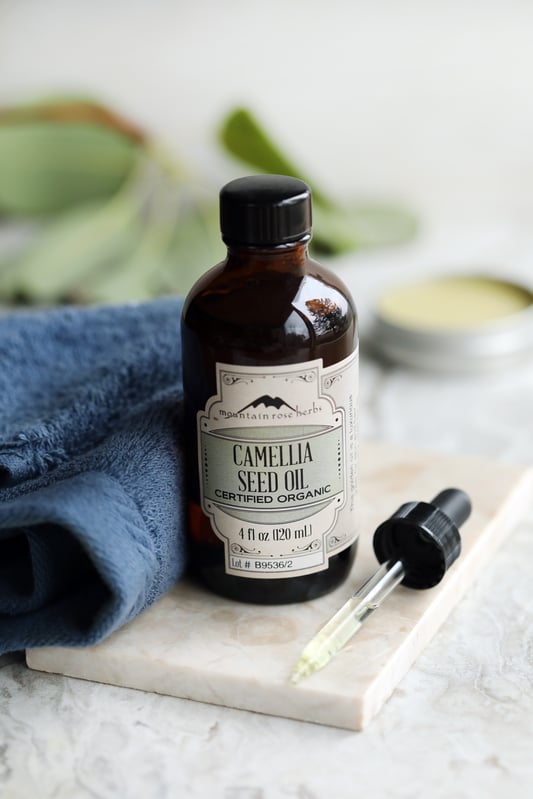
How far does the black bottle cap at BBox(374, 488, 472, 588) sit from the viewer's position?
1.79 ft

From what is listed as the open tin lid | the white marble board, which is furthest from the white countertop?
the open tin lid

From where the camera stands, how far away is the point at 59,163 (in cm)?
121

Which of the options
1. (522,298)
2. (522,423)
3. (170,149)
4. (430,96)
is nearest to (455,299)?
(522,298)

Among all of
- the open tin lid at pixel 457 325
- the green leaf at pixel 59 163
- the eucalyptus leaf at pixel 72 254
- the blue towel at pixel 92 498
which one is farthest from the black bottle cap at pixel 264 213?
the green leaf at pixel 59 163

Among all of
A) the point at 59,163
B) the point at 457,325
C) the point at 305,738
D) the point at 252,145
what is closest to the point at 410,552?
the point at 305,738

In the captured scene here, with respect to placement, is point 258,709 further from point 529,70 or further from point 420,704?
point 529,70

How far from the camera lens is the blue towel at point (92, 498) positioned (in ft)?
1.58

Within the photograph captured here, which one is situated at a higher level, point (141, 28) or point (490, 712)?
point (141, 28)

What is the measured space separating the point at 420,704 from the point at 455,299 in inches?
20.9

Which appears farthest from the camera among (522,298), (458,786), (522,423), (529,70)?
(529,70)

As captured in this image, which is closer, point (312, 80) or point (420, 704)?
point (420, 704)

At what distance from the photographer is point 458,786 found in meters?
0.45

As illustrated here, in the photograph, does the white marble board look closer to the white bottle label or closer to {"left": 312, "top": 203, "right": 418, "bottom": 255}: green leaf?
the white bottle label

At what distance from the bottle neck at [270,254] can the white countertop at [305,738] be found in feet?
0.69
